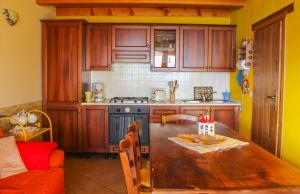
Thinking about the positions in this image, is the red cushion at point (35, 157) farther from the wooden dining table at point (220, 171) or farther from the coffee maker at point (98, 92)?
the coffee maker at point (98, 92)

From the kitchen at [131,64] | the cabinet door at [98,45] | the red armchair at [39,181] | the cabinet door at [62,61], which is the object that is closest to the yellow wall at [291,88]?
the kitchen at [131,64]

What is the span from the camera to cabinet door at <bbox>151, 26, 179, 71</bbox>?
4.44m

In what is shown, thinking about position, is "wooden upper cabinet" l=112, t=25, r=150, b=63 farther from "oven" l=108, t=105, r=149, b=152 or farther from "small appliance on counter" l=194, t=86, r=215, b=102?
"small appliance on counter" l=194, t=86, r=215, b=102

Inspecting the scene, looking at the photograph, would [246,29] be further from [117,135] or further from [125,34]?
[117,135]

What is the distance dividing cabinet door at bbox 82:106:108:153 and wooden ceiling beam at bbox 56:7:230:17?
1649 millimetres

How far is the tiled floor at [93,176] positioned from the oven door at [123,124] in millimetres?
375

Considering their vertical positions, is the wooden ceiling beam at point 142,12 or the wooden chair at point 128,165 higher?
the wooden ceiling beam at point 142,12

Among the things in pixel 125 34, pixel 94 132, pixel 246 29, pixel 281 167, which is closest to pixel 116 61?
pixel 125 34

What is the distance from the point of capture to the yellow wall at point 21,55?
327 centimetres

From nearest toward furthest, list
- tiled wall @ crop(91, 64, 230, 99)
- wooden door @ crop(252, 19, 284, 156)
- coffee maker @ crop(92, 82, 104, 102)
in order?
wooden door @ crop(252, 19, 284, 156)
coffee maker @ crop(92, 82, 104, 102)
tiled wall @ crop(91, 64, 230, 99)

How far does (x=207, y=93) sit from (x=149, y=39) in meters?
1.35

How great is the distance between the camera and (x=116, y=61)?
4461 millimetres

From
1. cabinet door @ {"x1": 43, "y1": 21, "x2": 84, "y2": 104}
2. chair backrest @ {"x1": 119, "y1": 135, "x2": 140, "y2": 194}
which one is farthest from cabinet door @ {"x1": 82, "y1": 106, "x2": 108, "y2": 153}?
chair backrest @ {"x1": 119, "y1": 135, "x2": 140, "y2": 194}

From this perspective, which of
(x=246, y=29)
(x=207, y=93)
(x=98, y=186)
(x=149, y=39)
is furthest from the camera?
(x=207, y=93)
